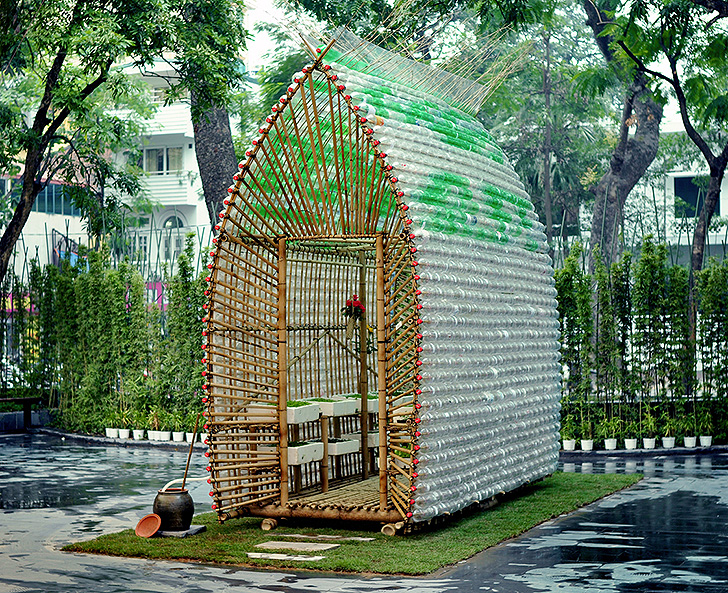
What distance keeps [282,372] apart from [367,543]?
1.46 m

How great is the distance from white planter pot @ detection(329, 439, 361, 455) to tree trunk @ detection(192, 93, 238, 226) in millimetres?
6629

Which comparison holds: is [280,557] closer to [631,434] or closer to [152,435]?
[631,434]

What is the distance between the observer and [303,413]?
24.9 ft

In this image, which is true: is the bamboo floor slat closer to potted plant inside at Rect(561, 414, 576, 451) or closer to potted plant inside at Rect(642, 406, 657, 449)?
potted plant inside at Rect(561, 414, 576, 451)

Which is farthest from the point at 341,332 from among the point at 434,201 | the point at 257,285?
the point at 434,201

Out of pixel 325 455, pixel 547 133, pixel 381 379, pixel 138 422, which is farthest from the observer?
pixel 547 133

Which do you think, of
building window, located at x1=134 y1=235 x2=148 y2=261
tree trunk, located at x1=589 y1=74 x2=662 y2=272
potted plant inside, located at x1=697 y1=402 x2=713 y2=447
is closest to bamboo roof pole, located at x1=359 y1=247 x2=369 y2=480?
potted plant inside, located at x1=697 y1=402 x2=713 y2=447

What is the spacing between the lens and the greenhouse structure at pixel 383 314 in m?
6.95

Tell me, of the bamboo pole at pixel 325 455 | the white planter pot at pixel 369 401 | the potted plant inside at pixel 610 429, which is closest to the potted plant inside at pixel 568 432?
the potted plant inside at pixel 610 429

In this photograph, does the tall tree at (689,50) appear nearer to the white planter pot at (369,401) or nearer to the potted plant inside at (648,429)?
the potted plant inside at (648,429)

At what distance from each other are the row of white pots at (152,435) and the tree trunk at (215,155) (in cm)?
315

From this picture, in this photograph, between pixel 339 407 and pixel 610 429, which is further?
pixel 610 429

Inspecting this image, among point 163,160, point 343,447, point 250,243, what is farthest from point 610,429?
point 163,160

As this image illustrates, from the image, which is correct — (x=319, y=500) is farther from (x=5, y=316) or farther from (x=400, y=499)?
(x=5, y=316)
